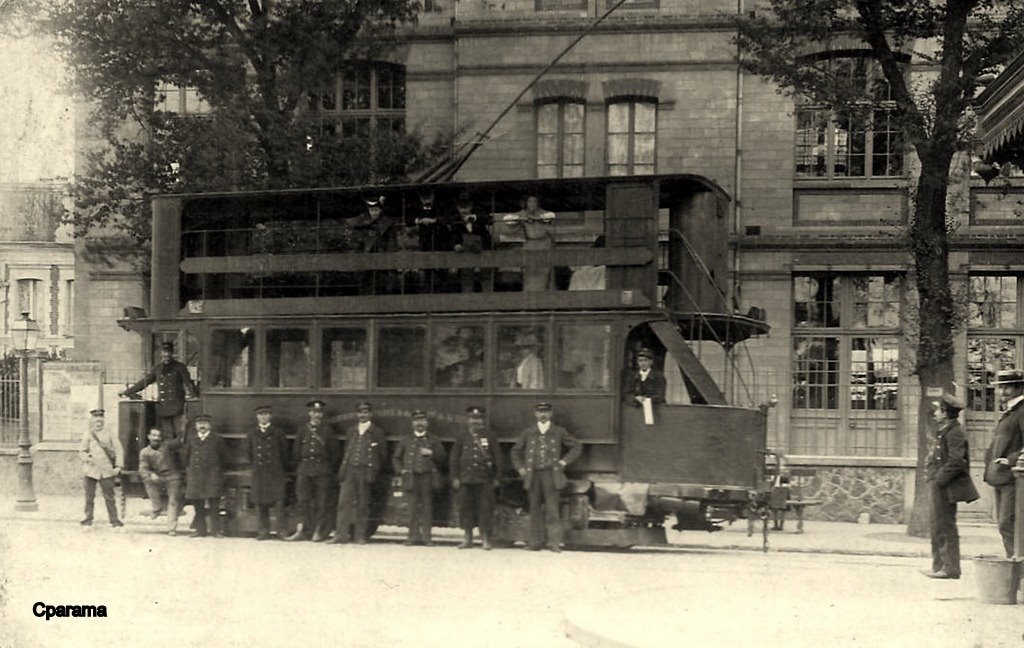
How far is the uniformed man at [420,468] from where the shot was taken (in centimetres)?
1511

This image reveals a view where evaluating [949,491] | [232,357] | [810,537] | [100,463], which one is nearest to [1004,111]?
[949,491]

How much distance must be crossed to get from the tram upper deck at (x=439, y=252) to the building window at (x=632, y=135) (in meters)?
7.58

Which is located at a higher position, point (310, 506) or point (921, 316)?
point (921, 316)

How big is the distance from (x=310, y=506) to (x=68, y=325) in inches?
1103

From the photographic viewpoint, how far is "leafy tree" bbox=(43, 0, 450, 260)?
19.6 m

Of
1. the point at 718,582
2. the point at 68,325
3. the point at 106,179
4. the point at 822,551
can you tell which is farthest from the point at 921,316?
the point at 68,325

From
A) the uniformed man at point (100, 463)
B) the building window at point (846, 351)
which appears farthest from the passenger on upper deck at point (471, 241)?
the building window at point (846, 351)

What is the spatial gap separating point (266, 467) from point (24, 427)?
20.4 ft

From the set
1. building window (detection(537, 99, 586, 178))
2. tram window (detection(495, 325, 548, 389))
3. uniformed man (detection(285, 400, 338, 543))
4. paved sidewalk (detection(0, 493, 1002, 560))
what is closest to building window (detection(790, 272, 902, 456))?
paved sidewalk (detection(0, 493, 1002, 560))

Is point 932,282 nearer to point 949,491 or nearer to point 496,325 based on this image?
point 949,491

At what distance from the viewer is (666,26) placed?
24.2m

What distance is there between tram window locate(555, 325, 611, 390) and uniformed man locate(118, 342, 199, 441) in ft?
15.7

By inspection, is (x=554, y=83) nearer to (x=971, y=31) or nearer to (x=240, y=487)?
(x=971, y=31)

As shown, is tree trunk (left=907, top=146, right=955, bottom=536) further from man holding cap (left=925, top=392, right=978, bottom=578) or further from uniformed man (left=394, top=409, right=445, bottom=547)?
uniformed man (left=394, top=409, right=445, bottom=547)
